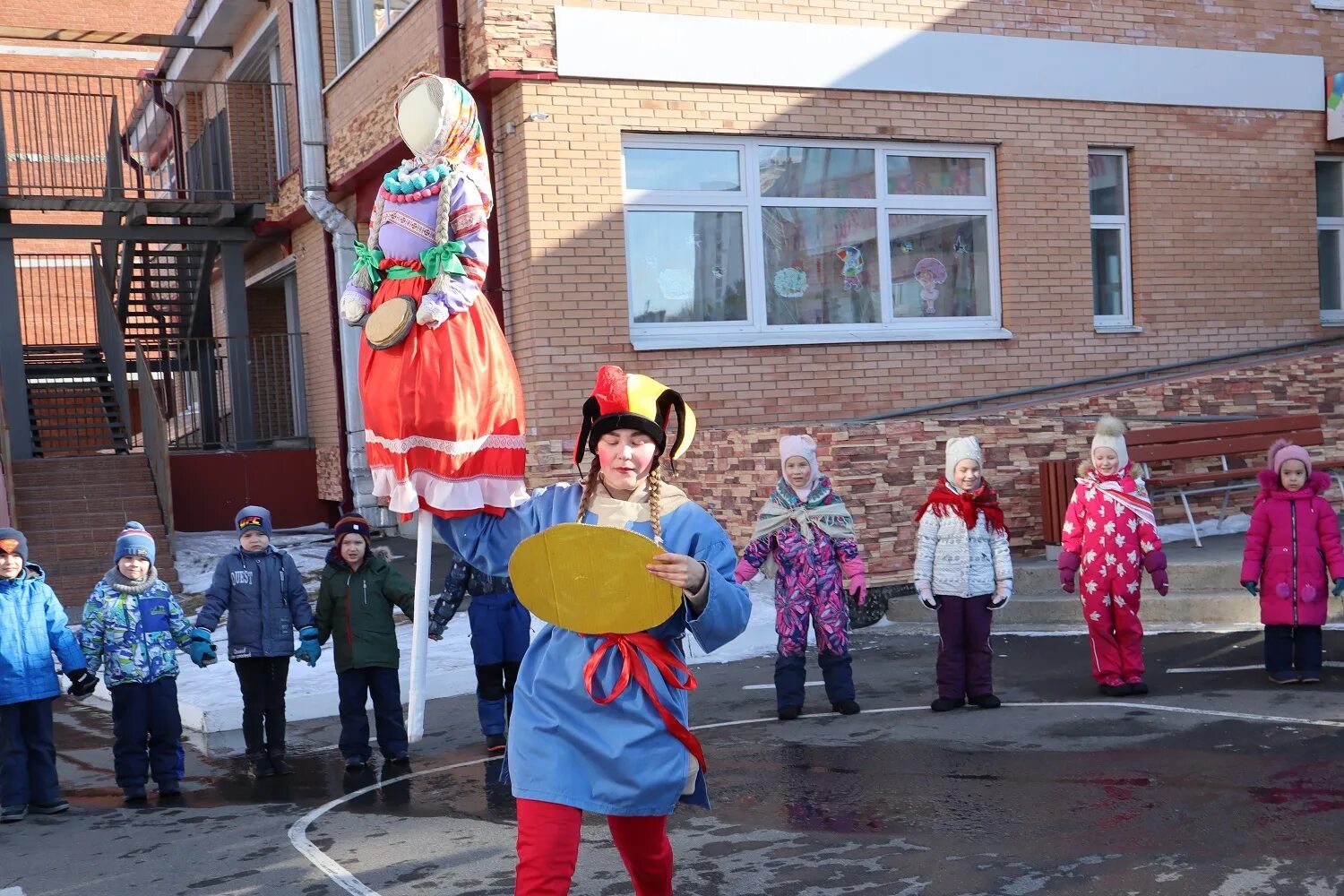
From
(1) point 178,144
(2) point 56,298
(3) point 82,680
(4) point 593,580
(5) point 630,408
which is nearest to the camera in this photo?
(4) point 593,580

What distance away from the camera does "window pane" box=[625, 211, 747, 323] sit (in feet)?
40.3

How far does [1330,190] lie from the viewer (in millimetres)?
15211

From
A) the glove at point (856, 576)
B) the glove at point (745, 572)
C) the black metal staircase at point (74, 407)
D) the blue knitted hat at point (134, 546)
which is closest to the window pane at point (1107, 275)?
the glove at point (856, 576)

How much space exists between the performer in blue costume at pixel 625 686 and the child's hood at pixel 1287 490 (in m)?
5.54

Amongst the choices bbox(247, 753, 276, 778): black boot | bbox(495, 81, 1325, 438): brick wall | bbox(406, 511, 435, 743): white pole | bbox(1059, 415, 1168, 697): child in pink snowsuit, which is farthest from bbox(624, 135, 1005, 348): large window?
bbox(406, 511, 435, 743): white pole

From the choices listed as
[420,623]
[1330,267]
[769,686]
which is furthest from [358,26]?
[420,623]

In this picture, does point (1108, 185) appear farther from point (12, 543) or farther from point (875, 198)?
point (12, 543)

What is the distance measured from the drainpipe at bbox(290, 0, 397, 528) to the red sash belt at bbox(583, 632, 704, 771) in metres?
12.0

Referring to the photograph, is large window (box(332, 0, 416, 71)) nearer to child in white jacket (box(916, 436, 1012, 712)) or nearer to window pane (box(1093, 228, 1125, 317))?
window pane (box(1093, 228, 1125, 317))

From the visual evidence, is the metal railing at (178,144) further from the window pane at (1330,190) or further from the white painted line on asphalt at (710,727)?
the window pane at (1330,190)

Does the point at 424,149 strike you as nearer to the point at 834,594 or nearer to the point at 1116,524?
the point at 834,594

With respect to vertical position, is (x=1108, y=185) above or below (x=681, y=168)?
below

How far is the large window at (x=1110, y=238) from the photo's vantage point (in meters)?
13.9

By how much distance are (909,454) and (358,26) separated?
8.13m
